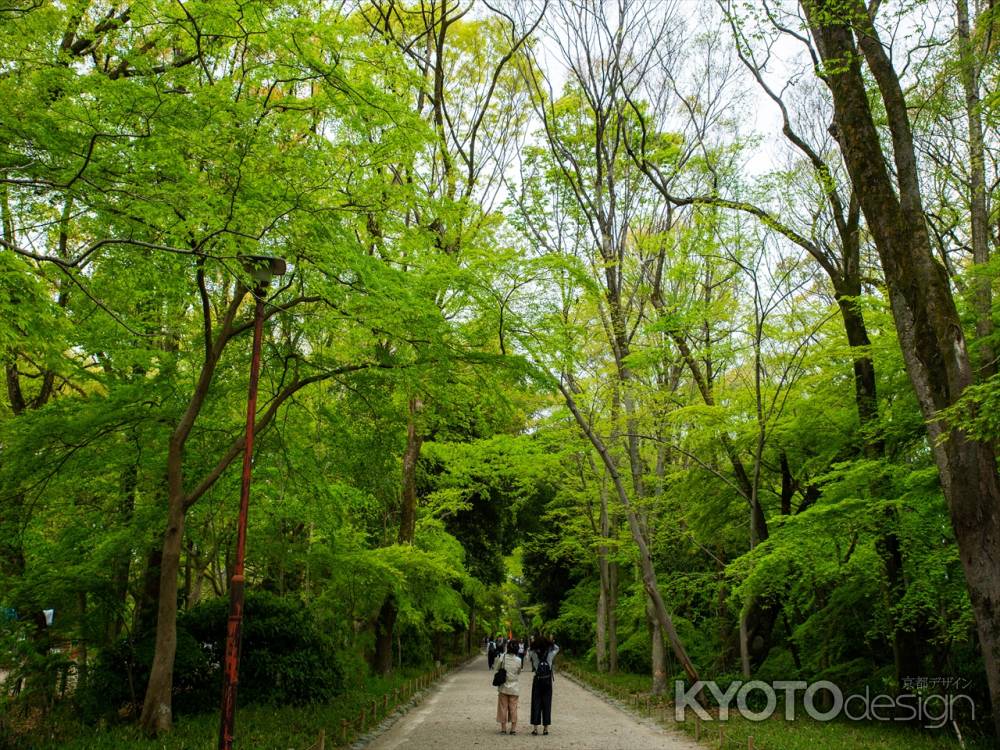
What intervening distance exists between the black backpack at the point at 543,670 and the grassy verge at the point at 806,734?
8.26 feet

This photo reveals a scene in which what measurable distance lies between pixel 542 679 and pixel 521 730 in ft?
4.47

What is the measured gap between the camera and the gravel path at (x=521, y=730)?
414 inches

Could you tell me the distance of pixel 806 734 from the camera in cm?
1071

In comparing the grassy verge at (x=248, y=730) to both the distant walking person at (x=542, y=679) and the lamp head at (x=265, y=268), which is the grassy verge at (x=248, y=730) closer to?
the distant walking person at (x=542, y=679)

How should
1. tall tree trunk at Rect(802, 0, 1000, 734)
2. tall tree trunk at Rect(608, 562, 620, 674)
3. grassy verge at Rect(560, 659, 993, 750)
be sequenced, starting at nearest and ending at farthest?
tall tree trunk at Rect(802, 0, 1000, 734) → grassy verge at Rect(560, 659, 993, 750) → tall tree trunk at Rect(608, 562, 620, 674)

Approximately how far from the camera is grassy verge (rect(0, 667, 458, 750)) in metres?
8.62

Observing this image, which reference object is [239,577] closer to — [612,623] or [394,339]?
[394,339]

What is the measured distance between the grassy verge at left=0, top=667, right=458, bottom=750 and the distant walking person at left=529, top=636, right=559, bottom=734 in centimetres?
281

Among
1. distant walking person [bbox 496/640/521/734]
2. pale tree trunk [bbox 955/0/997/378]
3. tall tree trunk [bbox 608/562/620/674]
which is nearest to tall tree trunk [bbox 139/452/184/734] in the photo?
distant walking person [bbox 496/640/521/734]

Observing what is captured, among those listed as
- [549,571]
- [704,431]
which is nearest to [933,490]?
[704,431]

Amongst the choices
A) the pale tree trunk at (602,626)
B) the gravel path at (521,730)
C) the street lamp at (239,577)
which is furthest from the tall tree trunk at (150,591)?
the pale tree trunk at (602,626)

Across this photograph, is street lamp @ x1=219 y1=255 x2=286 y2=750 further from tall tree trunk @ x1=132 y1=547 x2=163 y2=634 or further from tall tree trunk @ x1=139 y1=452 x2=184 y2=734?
tall tree trunk @ x1=132 y1=547 x2=163 y2=634
